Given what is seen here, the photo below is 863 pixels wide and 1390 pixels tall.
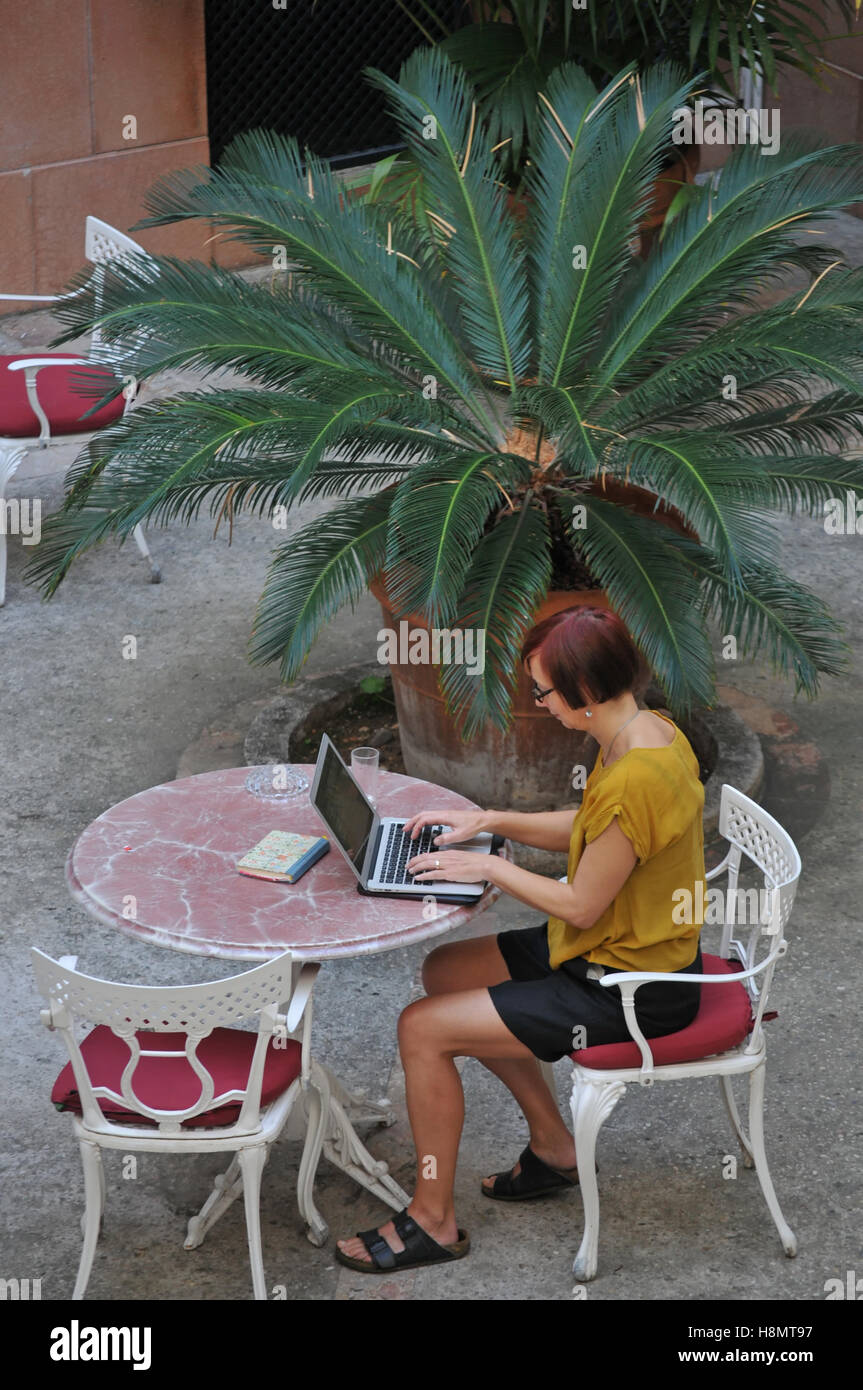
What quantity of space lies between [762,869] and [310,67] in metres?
7.39

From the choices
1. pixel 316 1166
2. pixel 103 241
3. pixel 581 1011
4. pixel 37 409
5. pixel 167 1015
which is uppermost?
pixel 103 241

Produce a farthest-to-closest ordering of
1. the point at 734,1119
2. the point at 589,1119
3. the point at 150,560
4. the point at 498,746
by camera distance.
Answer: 1. the point at 150,560
2. the point at 498,746
3. the point at 734,1119
4. the point at 589,1119

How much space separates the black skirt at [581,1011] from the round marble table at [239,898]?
0.22 m

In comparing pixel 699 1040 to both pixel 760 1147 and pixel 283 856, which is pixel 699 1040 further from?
pixel 283 856

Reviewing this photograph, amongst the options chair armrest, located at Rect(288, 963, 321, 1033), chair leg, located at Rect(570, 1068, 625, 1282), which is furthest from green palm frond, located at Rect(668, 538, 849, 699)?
chair armrest, located at Rect(288, 963, 321, 1033)

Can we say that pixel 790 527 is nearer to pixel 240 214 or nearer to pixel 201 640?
pixel 201 640

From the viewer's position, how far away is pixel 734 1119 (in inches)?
145

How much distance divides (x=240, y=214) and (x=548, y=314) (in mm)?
985

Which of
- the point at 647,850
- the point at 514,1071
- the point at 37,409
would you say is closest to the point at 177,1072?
the point at 514,1071

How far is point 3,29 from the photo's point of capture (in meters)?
7.94

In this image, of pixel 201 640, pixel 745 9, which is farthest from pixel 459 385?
pixel 745 9

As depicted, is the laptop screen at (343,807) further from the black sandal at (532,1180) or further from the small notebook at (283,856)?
the black sandal at (532,1180)

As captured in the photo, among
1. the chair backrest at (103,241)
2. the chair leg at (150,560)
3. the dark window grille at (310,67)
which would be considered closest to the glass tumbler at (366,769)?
the chair leg at (150,560)

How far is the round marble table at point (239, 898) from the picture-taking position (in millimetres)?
3271
